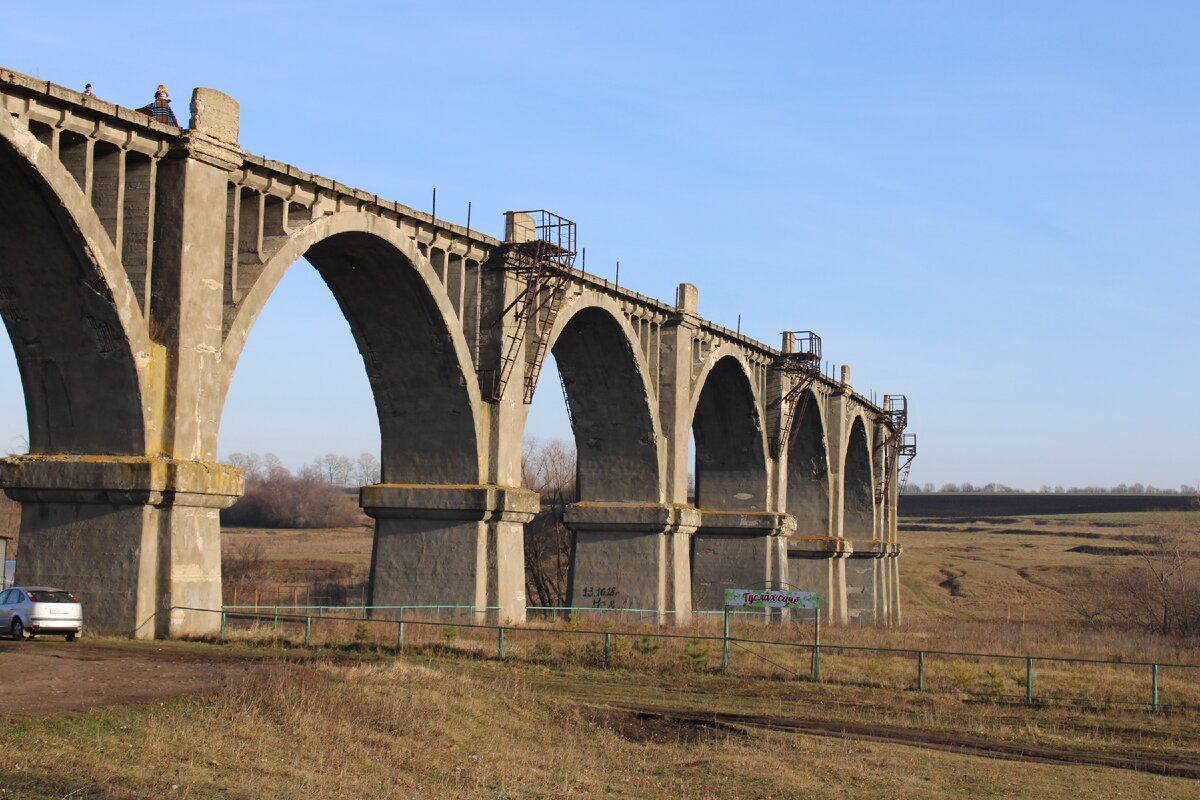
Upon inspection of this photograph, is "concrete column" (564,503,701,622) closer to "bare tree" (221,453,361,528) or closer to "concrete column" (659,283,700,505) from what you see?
"concrete column" (659,283,700,505)

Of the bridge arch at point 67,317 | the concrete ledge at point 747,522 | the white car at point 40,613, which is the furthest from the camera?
the concrete ledge at point 747,522

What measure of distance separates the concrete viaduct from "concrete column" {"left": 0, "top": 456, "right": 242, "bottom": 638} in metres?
0.04

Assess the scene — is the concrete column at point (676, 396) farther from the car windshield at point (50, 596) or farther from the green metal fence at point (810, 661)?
the car windshield at point (50, 596)

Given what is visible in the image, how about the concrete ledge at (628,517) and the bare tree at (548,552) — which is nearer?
the concrete ledge at (628,517)

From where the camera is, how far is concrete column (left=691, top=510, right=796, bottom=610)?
1971 inches

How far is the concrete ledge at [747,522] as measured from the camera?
50.0 m

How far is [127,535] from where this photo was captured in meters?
24.2

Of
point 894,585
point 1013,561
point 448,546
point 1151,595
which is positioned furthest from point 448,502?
point 1013,561

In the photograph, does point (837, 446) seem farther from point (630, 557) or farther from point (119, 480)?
point (119, 480)

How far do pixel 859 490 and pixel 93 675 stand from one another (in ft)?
189

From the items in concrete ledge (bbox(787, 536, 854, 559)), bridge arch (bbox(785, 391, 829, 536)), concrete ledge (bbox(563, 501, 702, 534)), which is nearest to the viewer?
concrete ledge (bbox(563, 501, 702, 534))

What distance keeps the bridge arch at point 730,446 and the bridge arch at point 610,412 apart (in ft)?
30.6

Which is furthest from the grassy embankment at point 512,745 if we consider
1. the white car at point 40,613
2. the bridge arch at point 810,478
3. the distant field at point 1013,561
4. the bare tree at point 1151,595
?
the distant field at point 1013,561

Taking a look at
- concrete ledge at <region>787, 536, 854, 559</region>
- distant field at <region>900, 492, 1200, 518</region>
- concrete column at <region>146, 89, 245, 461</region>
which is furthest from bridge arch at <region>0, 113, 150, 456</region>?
distant field at <region>900, 492, 1200, 518</region>
